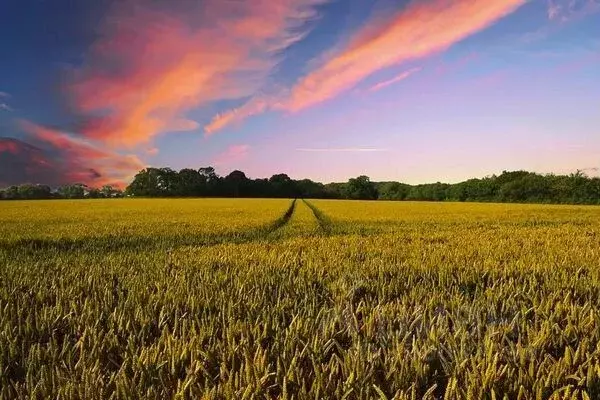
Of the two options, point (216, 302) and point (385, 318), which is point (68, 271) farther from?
point (385, 318)

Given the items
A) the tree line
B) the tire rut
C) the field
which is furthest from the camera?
the tree line

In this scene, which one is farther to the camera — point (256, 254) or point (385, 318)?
point (256, 254)

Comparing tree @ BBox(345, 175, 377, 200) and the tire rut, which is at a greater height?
tree @ BBox(345, 175, 377, 200)

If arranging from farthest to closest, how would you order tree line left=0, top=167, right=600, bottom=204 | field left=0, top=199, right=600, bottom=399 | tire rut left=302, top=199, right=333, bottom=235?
1. tree line left=0, top=167, right=600, bottom=204
2. tire rut left=302, top=199, right=333, bottom=235
3. field left=0, top=199, right=600, bottom=399

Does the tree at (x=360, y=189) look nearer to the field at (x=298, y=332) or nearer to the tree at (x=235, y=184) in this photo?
the tree at (x=235, y=184)

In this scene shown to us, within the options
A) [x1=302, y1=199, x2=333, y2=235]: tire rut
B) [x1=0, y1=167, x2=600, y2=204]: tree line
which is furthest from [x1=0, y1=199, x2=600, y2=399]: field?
[x1=0, y1=167, x2=600, y2=204]: tree line

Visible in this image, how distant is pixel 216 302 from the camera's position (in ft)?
14.9

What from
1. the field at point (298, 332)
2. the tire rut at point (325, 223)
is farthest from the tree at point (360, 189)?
the field at point (298, 332)

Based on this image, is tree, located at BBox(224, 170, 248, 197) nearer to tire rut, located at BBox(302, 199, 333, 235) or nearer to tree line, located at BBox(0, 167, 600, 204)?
tree line, located at BBox(0, 167, 600, 204)

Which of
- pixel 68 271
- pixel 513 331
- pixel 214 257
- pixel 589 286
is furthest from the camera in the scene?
pixel 214 257

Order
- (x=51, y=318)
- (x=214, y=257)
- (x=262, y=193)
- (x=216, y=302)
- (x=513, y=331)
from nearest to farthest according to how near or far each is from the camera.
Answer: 1. (x=513, y=331)
2. (x=51, y=318)
3. (x=216, y=302)
4. (x=214, y=257)
5. (x=262, y=193)

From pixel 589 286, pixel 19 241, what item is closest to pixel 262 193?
pixel 19 241

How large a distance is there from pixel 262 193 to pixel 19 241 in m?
116

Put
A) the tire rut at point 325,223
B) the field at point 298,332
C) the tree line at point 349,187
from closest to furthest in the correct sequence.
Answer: the field at point 298,332 → the tire rut at point 325,223 → the tree line at point 349,187
